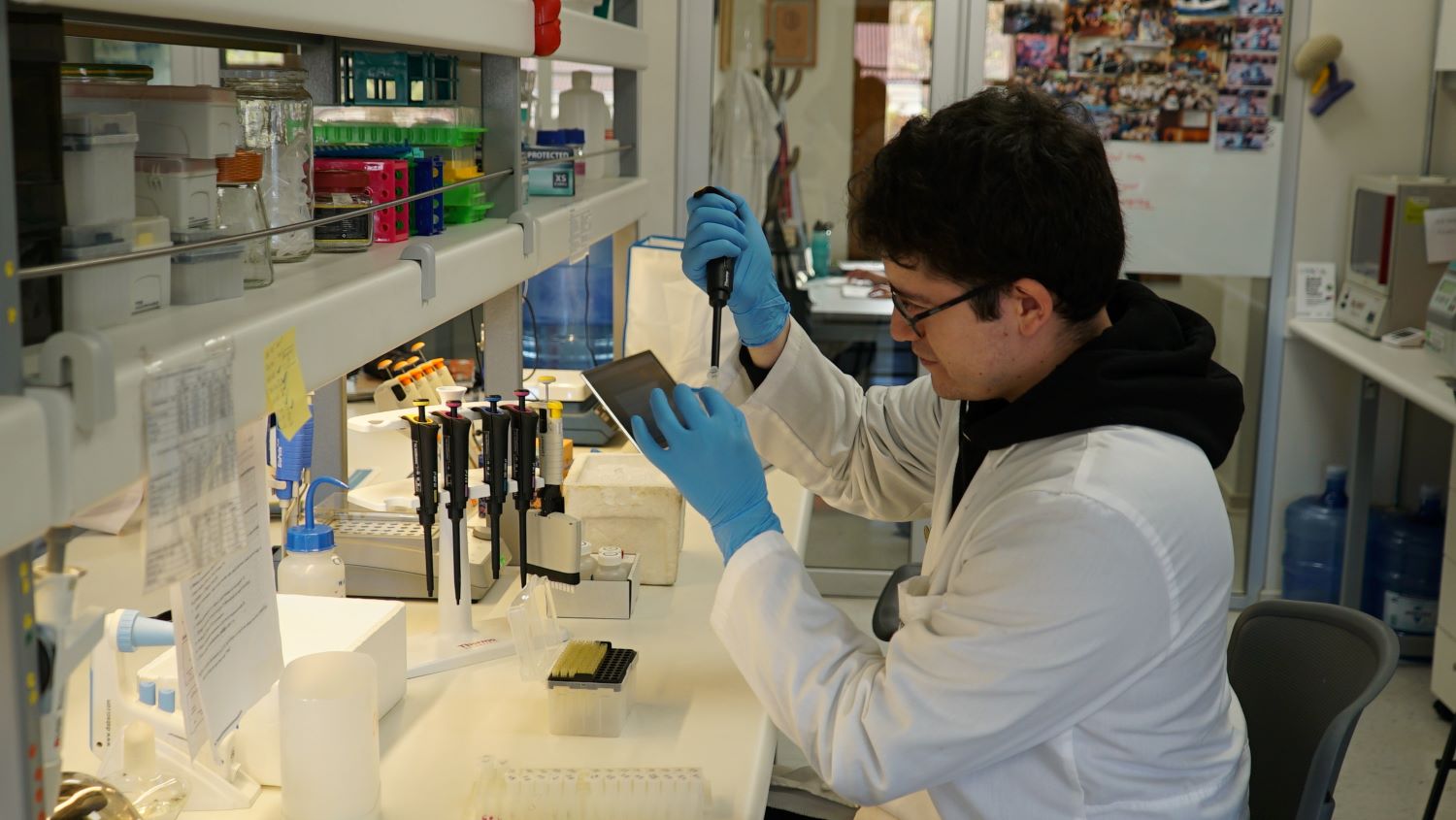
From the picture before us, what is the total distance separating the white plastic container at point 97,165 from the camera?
0.91 meters

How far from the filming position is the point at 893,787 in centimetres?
131

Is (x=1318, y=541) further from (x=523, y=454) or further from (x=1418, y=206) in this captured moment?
(x=523, y=454)

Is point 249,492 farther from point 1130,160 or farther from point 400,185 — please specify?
point 1130,160

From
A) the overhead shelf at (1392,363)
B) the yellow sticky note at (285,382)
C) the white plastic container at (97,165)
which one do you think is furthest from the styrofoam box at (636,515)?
the overhead shelf at (1392,363)

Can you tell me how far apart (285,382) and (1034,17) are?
344 centimetres

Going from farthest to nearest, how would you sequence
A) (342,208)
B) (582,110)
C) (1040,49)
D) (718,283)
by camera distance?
(1040,49)
(582,110)
(718,283)
(342,208)

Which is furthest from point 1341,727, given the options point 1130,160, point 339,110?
point 1130,160

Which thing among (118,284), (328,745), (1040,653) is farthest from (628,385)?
(118,284)

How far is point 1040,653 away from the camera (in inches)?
49.9

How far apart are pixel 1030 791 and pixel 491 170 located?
1.14 meters

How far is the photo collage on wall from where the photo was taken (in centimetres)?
399

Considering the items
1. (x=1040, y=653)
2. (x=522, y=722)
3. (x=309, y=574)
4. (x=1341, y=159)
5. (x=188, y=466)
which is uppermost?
(x=1341, y=159)

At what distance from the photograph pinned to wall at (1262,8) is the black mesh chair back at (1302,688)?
8.89 feet

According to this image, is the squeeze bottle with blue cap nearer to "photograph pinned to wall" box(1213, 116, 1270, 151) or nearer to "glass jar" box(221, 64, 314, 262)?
"glass jar" box(221, 64, 314, 262)
